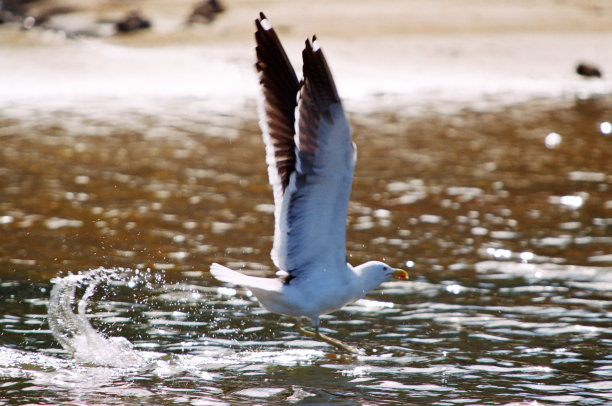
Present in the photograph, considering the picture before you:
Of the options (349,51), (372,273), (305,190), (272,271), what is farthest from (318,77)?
(349,51)

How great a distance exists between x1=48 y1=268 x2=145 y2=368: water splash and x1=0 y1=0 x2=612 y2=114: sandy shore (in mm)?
8747

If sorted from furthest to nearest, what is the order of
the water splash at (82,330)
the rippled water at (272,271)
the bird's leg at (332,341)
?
the bird's leg at (332,341)
the water splash at (82,330)
the rippled water at (272,271)

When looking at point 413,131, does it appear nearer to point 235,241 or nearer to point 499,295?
point 235,241

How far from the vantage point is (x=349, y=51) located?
62.0ft

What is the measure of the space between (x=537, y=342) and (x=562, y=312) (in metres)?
0.67

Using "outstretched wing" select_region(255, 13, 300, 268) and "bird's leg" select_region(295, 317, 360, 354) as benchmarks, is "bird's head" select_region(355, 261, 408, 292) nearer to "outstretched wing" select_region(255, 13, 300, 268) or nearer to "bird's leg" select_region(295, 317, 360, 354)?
"bird's leg" select_region(295, 317, 360, 354)

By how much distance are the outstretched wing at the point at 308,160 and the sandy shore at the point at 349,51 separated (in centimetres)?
1048

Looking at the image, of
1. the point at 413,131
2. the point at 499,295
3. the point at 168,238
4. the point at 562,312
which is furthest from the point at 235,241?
the point at 413,131

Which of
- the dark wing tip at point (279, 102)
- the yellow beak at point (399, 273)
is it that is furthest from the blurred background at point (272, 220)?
the dark wing tip at point (279, 102)

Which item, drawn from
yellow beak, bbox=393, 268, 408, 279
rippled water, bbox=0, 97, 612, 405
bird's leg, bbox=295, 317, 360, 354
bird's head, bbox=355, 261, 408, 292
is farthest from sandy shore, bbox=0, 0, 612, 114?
bird's leg, bbox=295, 317, 360, 354

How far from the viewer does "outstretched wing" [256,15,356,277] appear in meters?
5.15

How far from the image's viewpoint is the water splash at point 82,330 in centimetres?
589

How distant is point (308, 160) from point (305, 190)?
9.1 inches

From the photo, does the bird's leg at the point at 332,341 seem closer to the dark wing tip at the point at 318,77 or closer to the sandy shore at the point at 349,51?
the dark wing tip at the point at 318,77
